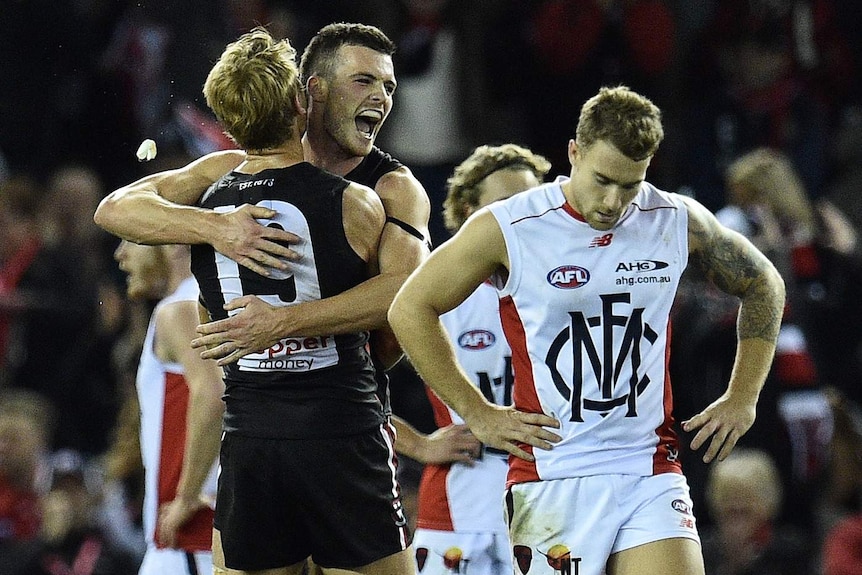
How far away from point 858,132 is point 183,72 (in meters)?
4.53

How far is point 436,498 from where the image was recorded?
5496 mm

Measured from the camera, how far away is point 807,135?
9.48m

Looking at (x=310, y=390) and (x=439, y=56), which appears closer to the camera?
(x=310, y=390)

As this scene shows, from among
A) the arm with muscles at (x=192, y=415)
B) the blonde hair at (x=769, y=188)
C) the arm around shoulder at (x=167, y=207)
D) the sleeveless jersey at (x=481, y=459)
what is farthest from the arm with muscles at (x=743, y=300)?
the blonde hair at (x=769, y=188)

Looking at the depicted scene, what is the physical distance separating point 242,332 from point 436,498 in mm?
1521

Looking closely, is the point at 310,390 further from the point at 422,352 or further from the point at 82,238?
the point at 82,238

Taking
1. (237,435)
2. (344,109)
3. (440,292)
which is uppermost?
(344,109)

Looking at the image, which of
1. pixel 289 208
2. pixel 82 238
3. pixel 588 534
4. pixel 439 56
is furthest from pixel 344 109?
pixel 82 238

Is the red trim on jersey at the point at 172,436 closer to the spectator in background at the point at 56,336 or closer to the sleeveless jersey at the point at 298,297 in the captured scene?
the sleeveless jersey at the point at 298,297

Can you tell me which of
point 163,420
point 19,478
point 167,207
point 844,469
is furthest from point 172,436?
point 844,469

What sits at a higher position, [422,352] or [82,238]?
[82,238]

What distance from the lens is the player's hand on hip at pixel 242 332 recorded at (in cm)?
425

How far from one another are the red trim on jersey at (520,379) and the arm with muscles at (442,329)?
0.05 metres

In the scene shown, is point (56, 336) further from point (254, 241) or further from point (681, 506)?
point (681, 506)
